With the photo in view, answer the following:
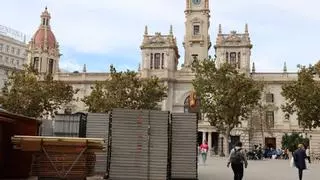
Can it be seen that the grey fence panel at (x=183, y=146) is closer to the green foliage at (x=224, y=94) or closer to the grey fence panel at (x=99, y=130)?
the grey fence panel at (x=99, y=130)

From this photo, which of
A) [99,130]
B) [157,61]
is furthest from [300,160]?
[157,61]

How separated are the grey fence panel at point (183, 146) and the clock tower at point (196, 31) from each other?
4915 centimetres

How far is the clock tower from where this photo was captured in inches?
2657

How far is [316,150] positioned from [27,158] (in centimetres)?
5014

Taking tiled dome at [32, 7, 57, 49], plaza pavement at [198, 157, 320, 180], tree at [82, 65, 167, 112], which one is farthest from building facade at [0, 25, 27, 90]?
plaza pavement at [198, 157, 320, 180]

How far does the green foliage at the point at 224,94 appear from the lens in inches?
1860

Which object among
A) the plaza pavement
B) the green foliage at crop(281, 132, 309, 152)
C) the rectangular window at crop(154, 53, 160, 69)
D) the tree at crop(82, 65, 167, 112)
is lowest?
the plaza pavement

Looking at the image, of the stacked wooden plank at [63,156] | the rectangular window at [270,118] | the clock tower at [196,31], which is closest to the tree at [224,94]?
the rectangular window at [270,118]

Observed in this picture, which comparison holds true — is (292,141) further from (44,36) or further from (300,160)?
(44,36)

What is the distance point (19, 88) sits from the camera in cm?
4600

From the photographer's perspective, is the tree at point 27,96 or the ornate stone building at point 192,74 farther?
the ornate stone building at point 192,74

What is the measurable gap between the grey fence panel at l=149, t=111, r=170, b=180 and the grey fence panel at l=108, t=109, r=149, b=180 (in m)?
0.22

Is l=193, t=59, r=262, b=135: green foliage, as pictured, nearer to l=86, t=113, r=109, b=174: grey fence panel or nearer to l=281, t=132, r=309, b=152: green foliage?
l=281, t=132, r=309, b=152: green foliage

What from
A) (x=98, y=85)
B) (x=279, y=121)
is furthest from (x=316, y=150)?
(x=98, y=85)
